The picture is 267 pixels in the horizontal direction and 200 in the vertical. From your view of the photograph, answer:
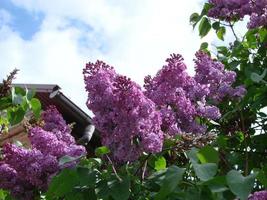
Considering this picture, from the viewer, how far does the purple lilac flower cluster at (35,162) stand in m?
2.71

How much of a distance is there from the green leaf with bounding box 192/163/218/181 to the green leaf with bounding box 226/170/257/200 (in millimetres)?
72

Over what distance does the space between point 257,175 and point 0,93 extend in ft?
5.83

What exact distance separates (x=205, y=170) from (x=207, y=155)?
13cm

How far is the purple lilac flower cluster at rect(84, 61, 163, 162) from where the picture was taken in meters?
2.51

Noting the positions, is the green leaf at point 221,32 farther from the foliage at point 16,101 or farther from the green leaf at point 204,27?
the foliage at point 16,101

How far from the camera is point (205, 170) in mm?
2102

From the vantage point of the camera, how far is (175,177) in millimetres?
2145

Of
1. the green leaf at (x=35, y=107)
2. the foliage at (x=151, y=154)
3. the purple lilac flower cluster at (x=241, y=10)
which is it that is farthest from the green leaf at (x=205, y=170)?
the purple lilac flower cluster at (x=241, y=10)

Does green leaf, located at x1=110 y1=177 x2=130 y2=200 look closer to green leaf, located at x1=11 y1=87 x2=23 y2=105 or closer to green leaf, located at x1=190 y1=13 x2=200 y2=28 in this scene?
green leaf, located at x1=11 y1=87 x2=23 y2=105

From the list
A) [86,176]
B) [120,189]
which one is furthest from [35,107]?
[120,189]

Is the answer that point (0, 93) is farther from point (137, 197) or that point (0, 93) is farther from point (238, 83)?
point (238, 83)

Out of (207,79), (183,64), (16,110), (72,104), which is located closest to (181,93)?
(183,64)

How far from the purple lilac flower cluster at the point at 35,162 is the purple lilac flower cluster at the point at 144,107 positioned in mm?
275

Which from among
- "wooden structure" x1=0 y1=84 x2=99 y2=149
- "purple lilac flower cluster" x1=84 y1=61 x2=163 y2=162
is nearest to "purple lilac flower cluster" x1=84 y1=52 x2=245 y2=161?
"purple lilac flower cluster" x1=84 y1=61 x2=163 y2=162
